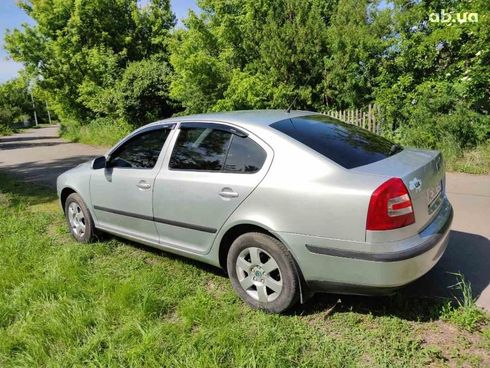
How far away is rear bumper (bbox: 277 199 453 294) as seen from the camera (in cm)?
266

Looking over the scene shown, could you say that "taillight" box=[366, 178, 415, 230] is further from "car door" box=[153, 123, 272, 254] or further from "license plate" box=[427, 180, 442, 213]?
"car door" box=[153, 123, 272, 254]

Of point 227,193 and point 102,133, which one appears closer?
point 227,193

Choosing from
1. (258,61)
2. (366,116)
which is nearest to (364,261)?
(366,116)

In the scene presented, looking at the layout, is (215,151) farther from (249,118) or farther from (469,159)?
(469,159)

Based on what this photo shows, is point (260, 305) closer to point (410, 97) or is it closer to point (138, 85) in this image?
point (410, 97)

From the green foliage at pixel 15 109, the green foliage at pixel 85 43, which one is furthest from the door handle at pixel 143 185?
the green foliage at pixel 15 109

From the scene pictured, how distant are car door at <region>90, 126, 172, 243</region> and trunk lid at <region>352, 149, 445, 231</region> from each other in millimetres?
2044

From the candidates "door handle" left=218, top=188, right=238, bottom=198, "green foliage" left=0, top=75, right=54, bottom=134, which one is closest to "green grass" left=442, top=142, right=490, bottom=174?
"door handle" left=218, top=188, right=238, bottom=198

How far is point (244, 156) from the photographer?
3312 millimetres

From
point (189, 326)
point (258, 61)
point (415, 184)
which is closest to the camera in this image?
point (415, 184)

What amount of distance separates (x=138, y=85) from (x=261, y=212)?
43.4ft

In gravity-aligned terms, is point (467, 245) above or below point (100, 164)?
below

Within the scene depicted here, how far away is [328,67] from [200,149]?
26.0 ft

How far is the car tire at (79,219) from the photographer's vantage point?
193 inches
